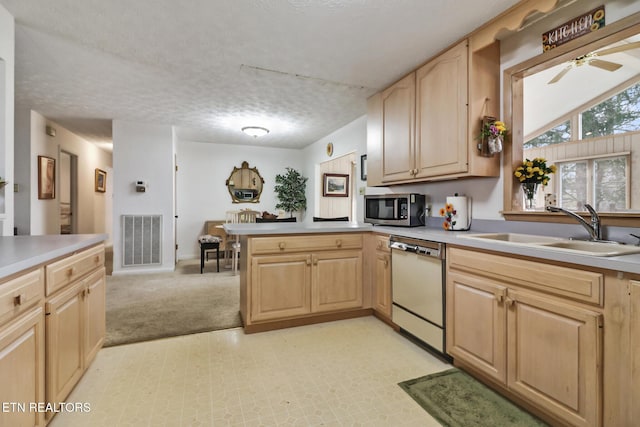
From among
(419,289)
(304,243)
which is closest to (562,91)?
(419,289)

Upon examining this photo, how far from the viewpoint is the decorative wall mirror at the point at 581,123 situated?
184cm

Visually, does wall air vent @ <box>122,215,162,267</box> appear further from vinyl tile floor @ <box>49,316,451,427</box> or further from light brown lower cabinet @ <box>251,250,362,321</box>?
light brown lower cabinet @ <box>251,250,362,321</box>

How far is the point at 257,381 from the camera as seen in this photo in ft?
5.96

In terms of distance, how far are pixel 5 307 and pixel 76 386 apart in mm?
1069

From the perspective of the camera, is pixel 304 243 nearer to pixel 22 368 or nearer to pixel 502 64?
pixel 22 368

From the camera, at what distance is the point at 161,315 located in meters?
2.87

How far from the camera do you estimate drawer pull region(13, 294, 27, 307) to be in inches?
42.3

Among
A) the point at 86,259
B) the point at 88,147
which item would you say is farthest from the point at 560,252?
the point at 88,147

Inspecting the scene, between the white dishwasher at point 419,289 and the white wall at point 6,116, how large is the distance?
2.74 m

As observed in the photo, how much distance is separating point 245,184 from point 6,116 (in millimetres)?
4488

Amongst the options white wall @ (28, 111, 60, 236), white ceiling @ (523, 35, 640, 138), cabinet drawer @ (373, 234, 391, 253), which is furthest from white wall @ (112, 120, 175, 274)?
white ceiling @ (523, 35, 640, 138)

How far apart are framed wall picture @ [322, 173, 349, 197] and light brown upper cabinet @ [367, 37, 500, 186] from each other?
3.01 metres

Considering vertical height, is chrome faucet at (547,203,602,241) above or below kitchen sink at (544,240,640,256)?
above

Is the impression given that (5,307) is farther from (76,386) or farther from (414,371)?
(414,371)
